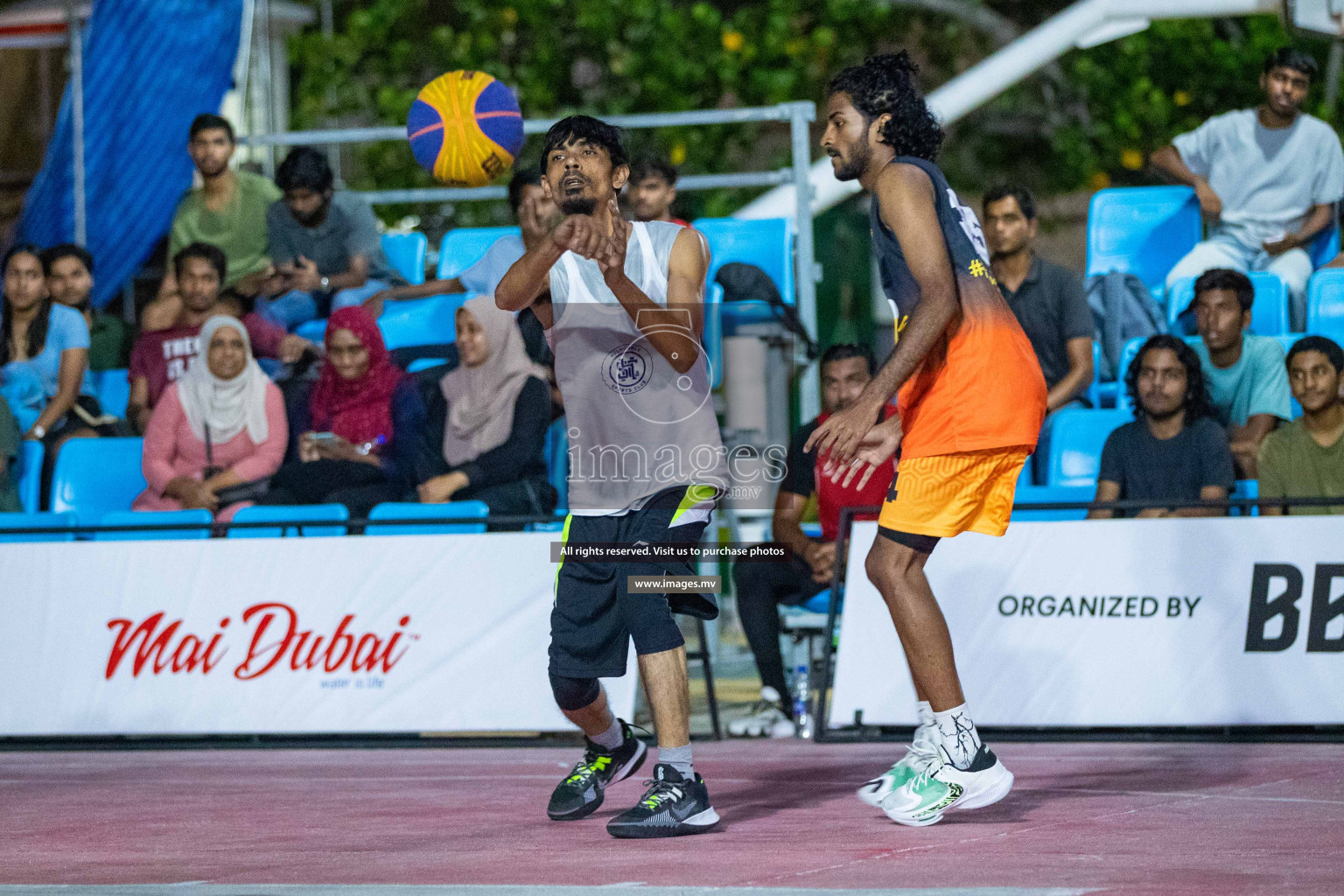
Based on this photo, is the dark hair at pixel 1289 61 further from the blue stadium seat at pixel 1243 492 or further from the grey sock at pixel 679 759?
the grey sock at pixel 679 759

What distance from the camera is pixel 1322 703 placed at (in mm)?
6516

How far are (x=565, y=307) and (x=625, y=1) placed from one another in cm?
1494

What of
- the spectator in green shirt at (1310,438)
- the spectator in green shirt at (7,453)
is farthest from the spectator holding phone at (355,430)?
the spectator in green shirt at (1310,438)

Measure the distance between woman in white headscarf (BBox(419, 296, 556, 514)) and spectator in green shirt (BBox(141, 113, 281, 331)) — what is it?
2.23 meters

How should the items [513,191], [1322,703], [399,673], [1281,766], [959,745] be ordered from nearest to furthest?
[959,745] < [1281,766] < [1322,703] < [399,673] < [513,191]

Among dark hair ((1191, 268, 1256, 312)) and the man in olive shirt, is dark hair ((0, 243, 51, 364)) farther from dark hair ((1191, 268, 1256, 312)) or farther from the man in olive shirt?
dark hair ((1191, 268, 1256, 312))

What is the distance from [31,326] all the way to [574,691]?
18.8 feet

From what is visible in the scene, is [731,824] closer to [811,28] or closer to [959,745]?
[959,745]

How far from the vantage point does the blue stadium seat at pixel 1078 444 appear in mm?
8156

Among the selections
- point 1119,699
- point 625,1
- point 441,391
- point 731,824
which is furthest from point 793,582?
point 625,1

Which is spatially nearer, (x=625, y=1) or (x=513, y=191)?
(x=513, y=191)

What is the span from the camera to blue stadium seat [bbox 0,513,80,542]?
7.93 metres

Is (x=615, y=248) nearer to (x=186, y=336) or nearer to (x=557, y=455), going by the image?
(x=557, y=455)

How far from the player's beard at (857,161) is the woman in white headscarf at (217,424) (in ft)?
14.4
